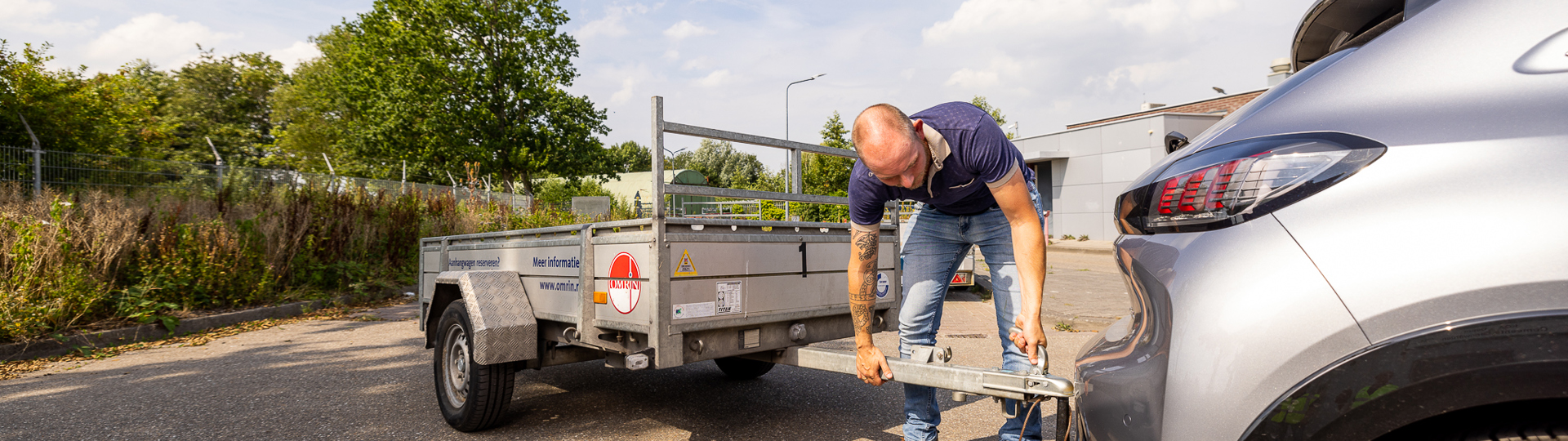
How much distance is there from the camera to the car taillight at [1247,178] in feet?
3.92

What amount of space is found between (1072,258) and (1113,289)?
304 inches

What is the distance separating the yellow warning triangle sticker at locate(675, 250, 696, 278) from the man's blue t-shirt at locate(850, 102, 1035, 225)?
28.2 inches

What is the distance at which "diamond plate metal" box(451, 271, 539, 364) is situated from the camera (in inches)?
134

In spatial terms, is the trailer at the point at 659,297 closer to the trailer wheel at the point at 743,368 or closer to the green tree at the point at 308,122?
the trailer wheel at the point at 743,368

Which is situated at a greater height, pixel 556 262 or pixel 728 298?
pixel 556 262

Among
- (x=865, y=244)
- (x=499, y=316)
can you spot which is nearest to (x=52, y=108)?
(x=499, y=316)

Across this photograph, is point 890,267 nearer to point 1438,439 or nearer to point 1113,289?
point 1438,439

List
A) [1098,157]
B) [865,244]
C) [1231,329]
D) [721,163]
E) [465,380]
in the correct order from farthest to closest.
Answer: [721,163] < [1098,157] < [465,380] < [865,244] < [1231,329]

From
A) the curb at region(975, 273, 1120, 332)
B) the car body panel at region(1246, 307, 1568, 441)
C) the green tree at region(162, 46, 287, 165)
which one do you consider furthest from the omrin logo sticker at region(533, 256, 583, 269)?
the green tree at region(162, 46, 287, 165)

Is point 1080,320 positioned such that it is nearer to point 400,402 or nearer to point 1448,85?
point 400,402

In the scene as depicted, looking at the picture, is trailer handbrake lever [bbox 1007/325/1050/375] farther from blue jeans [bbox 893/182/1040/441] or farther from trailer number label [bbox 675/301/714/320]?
trailer number label [bbox 675/301/714/320]

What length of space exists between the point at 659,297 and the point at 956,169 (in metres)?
1.24

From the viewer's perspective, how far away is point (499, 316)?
3.52 m

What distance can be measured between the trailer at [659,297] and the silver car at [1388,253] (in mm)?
979
